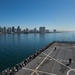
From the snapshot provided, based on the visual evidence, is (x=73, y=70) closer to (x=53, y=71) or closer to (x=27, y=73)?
(x=53, y=71)

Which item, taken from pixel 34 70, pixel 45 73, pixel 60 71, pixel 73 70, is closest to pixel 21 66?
pixel 34 70

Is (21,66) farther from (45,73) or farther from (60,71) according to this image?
(60,71)

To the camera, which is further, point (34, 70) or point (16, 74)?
point (34, 70)

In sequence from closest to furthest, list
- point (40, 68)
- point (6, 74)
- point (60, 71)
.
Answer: point (6, 74) → point (60, 71) → point (40, 68)

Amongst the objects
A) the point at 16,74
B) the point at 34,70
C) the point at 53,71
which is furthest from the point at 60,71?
the point at 16,74

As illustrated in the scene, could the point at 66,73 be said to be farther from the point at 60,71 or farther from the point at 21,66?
→ the point at 21,66

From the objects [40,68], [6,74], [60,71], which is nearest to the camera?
[6,74]

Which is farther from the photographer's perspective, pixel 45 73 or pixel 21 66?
pixel 21 66
